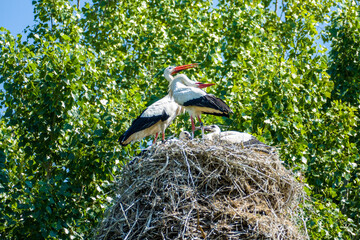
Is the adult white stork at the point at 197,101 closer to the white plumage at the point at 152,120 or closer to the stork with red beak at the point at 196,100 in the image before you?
the stork with red beak at the point at 196,100

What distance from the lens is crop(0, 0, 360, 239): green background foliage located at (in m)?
11.0

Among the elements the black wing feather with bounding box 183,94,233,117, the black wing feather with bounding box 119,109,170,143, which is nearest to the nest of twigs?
the black wing feather with bounding box 183,94,233,117

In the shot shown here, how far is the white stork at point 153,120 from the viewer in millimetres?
10180

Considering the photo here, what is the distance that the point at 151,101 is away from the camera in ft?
42.2

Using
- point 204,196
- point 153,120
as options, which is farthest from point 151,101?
point 204,196

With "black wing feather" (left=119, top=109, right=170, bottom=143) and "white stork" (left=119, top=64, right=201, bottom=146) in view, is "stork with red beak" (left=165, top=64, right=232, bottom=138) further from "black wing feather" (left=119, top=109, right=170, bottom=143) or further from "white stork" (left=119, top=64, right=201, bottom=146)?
"black wing feather" (left=119, top=109, right=170, bottom=143)

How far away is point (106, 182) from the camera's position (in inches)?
436

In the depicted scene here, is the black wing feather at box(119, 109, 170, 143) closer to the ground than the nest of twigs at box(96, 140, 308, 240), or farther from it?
farther from it

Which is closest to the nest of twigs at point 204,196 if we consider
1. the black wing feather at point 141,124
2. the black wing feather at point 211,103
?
the black wing feather at point 211,103

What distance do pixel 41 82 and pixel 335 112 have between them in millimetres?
5513

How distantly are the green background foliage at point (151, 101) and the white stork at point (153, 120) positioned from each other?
0.66m

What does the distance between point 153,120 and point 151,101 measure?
8.72 feet

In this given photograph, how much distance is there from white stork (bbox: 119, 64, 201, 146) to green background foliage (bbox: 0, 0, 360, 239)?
0.66 meters

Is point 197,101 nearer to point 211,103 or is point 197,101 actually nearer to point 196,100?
point 196,100
